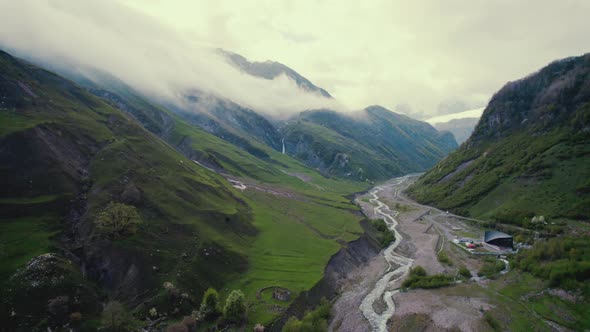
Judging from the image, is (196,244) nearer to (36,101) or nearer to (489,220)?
(36,101)

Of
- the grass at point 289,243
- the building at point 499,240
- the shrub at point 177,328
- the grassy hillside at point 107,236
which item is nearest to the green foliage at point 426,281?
the grass at point 289,243

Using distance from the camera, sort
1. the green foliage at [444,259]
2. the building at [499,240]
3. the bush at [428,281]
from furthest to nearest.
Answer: the building at [499,240]
the green foliage at [444,259]
the bush at [428,281]

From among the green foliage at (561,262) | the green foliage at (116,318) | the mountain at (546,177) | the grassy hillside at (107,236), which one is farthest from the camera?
the mountain at (546,177)

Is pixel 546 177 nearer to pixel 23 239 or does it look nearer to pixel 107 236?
pixel 107 236

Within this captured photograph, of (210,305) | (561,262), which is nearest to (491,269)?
(561,262)

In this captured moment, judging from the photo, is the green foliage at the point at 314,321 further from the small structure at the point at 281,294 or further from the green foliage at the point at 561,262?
the green foliage at the point at 561,262

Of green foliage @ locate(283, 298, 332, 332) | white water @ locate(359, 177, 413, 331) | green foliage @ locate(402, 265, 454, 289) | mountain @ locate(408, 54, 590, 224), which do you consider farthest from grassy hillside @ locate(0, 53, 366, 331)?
mountain @ locate(408, 54, 590, 224)

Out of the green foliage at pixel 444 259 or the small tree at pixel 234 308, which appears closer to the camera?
the small tree at pixel 234 308
